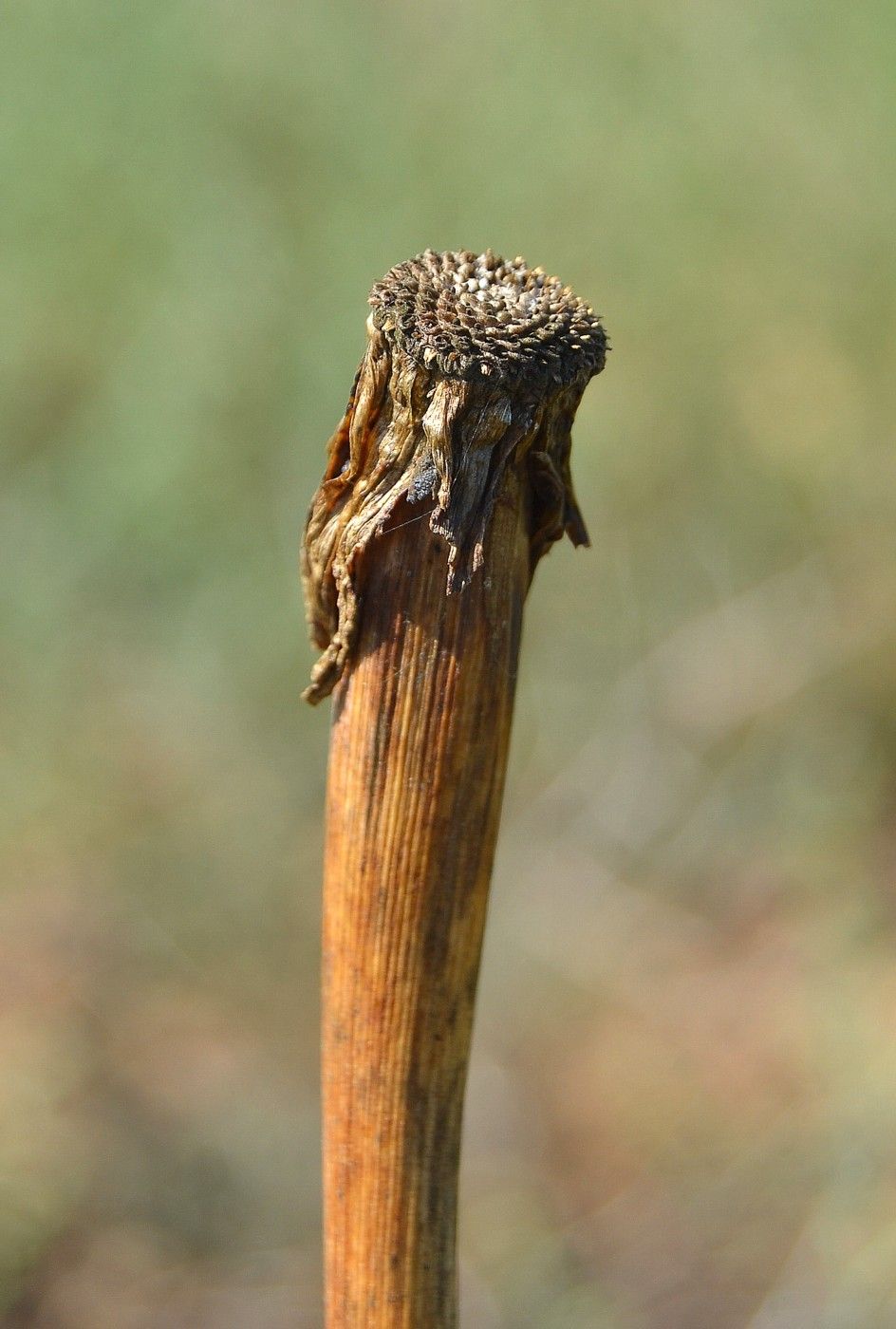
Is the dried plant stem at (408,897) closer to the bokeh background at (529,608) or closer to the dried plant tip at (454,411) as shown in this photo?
the dried plant tip at (454,411)

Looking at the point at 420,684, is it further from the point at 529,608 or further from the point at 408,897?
the point at 529,608

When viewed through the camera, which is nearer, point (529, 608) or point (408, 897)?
point (408, 897)

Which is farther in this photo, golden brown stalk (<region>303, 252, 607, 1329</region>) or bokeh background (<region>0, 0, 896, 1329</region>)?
bokeh background (<region>0, 0, 896, 1329</region>)

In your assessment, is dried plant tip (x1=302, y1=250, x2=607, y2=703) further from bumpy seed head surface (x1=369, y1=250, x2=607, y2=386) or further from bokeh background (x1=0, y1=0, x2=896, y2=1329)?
bokeh background (x1=0, y1=0, x2=896, y2=1329)

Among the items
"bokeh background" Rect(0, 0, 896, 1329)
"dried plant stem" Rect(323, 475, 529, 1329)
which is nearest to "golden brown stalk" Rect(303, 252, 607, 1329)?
"dried plant stem" Rect(323, 475, 529, 1329)

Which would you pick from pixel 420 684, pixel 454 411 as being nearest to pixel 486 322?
Answer: pixel 454 411

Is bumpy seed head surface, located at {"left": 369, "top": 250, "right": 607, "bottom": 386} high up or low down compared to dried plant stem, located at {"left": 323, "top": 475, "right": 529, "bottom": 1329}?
up
